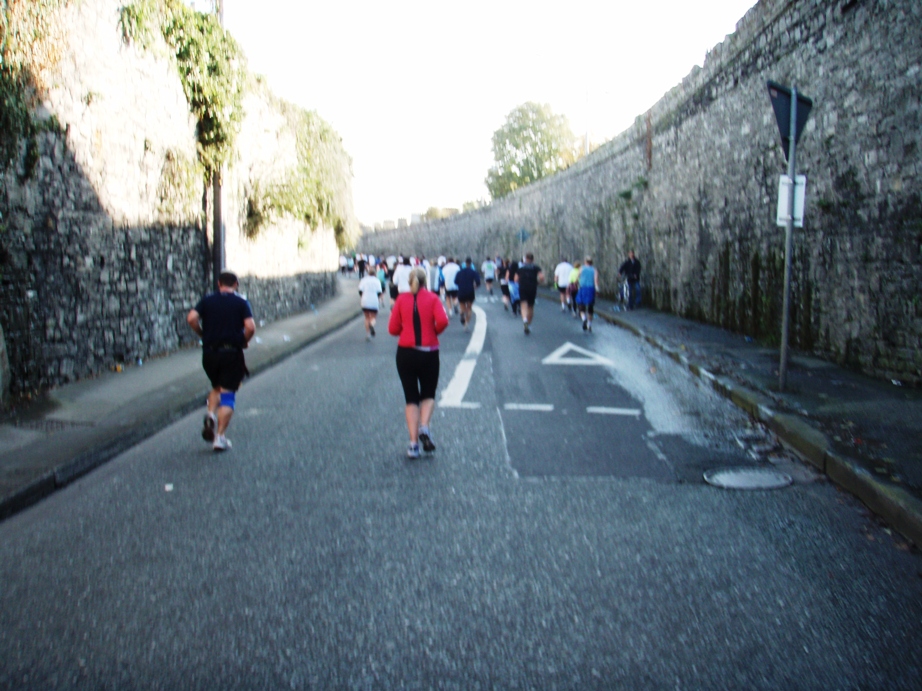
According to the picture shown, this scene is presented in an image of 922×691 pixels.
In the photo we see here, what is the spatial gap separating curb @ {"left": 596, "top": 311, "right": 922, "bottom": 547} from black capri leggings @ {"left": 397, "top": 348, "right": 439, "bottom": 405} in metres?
3.09

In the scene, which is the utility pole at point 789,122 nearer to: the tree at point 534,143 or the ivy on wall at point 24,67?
the ivy on wall at point 24,67

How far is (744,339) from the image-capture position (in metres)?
14.2

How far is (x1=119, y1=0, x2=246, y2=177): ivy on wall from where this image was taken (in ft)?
41.7

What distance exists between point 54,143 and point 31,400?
9.97 ft

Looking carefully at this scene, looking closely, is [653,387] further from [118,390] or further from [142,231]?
[142,231]

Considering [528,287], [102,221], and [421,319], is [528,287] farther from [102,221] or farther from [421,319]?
[421,319]

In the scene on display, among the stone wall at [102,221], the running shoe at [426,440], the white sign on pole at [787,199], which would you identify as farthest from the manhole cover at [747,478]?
the stone wall at [102,221]

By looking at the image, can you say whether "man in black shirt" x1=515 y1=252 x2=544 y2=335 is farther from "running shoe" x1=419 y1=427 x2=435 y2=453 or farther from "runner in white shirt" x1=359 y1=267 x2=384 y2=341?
"running shoe" x1=419 y1=427 x2=435 y2=453

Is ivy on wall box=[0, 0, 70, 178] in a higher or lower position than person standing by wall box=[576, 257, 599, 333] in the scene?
higher

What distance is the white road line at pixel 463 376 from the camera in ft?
29.5

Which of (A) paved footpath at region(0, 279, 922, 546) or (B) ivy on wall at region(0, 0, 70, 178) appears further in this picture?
(B) ivy on wall at region(0, 0, 70, 178)

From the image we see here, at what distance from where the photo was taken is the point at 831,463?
605cm

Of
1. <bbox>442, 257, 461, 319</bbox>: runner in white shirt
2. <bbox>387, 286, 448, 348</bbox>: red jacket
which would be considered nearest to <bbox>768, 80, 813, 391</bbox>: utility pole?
<bbox>387, 286, 448, 348</bbox>: red jacket

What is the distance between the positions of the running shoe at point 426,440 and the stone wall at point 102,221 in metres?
4.38
